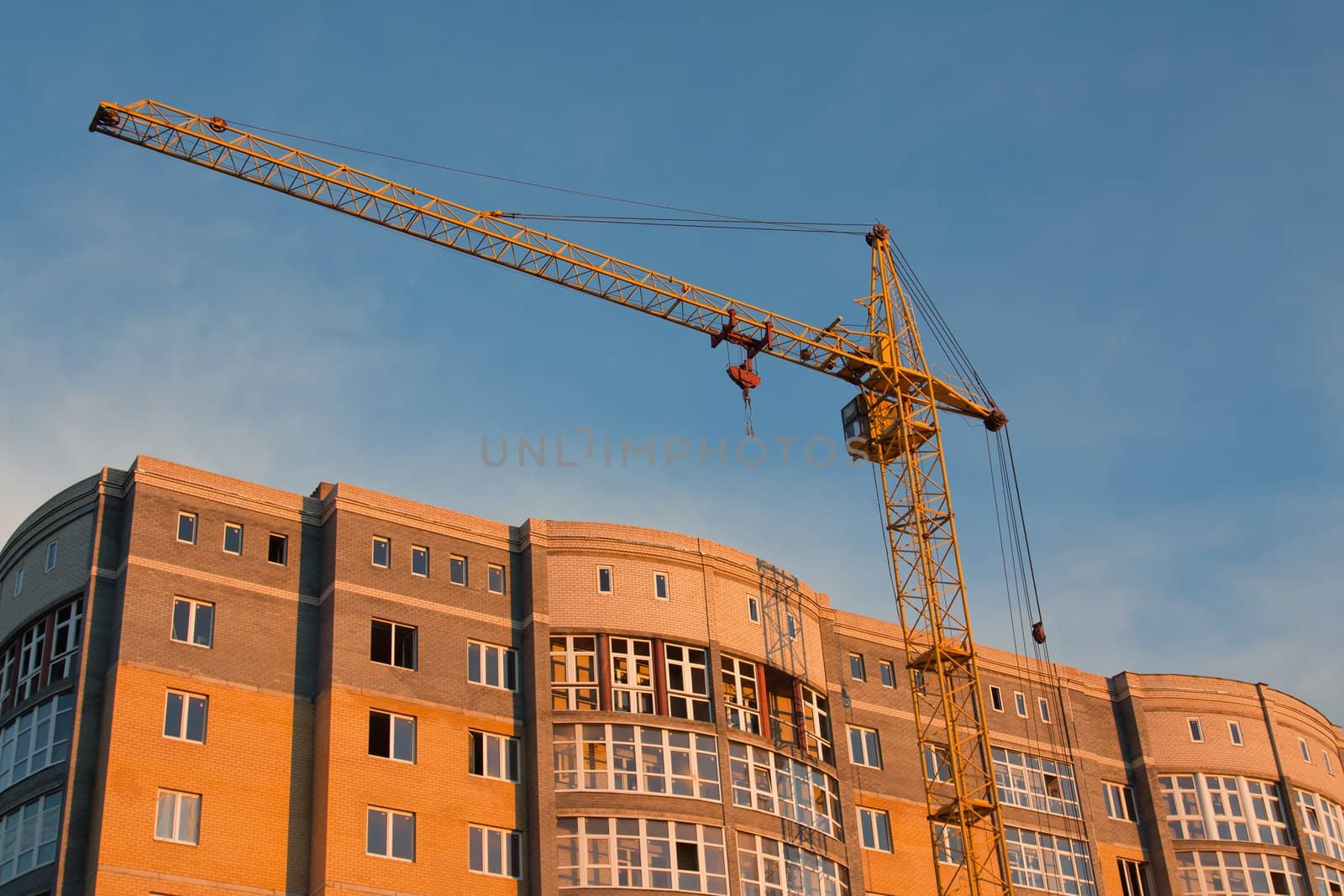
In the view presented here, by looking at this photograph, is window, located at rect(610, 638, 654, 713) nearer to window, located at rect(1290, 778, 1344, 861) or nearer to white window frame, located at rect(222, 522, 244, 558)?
white window frame, located at rect(222, 522, 244, 558)

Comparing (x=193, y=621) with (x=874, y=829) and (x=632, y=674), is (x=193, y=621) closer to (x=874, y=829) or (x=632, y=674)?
(x=632, y=674)

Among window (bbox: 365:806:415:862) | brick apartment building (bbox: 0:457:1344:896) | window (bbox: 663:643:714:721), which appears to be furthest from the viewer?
window (bbox: 663:643:714:721)

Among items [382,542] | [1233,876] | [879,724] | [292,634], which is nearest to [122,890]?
[292,634]

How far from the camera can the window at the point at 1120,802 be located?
240 ft

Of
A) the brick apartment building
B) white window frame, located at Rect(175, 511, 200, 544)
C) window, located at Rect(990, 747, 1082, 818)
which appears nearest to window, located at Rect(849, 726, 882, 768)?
the brick apartment building

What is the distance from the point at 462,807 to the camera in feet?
186

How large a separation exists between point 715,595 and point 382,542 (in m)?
12.2

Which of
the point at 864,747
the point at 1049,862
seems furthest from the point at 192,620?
the point at 1049,862

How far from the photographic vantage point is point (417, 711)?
57594 mm

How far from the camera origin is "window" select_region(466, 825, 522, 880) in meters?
56.2

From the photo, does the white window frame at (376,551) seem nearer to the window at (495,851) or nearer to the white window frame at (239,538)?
the white window frame at (239,538)

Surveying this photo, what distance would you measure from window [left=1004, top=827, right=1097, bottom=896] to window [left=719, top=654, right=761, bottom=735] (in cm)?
1313

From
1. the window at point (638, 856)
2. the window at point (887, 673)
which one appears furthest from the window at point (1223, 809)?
the window at point (638, 856)

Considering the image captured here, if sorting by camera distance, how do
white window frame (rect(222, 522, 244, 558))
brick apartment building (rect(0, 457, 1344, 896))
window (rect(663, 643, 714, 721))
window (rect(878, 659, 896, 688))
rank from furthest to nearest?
window (rect(878, 659, 896, 688))
window (rect(663, 643, 714, 721))
white window frame (rect(222, 522, 244, 558))
brick apartment building (rect(0, 457, 1344, 896))
